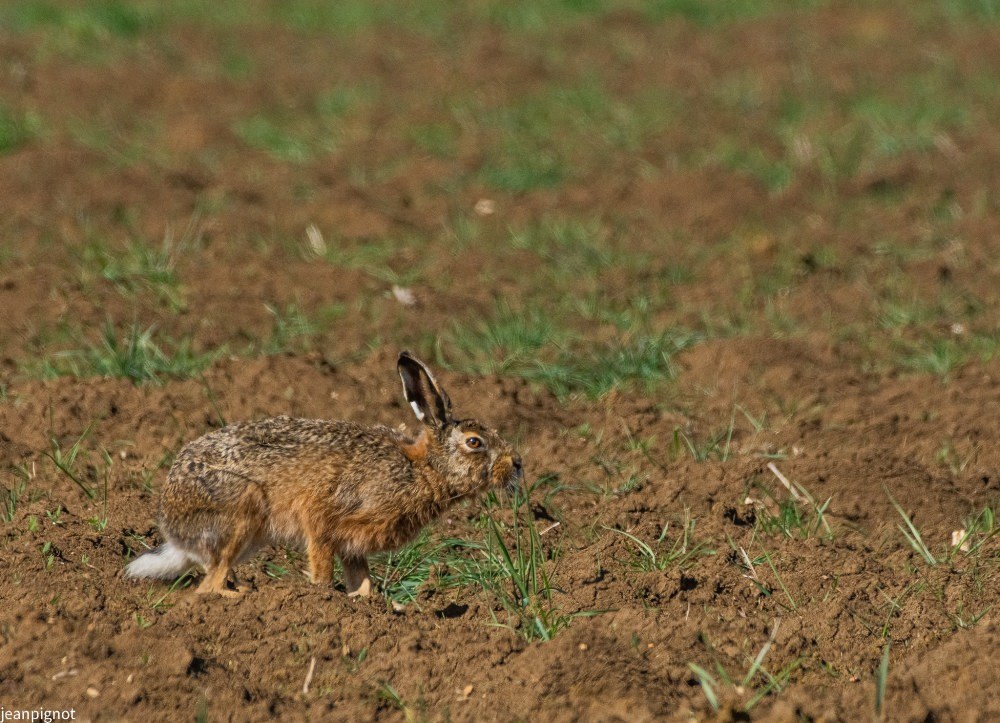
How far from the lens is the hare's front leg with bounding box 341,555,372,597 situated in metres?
5.30

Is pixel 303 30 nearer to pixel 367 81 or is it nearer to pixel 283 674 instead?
pixel 367 81

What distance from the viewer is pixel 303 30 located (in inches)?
565

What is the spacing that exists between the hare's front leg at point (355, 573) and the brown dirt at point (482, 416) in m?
0.24

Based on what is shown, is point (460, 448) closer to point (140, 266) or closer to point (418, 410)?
point (418, 410)

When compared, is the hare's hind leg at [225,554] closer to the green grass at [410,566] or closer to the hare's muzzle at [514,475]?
the green grass at [410,566]

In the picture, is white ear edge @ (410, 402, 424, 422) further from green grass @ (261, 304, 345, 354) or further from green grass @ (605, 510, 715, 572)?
green grass @ (261, 304, 345, 354)

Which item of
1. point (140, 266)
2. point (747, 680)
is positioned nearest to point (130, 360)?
point (140, 266)

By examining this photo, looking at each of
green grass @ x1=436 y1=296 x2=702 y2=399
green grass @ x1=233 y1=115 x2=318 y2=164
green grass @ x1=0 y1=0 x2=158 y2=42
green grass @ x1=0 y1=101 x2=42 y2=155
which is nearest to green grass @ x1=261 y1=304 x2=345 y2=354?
green grass @ x1=436 y1=296 x2=702 y2=399

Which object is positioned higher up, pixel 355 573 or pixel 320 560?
pixel 320 560

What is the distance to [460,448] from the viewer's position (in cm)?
550

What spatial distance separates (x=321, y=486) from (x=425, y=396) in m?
0.55

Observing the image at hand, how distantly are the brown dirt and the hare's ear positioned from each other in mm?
442

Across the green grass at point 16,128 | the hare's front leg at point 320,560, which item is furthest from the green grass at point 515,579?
the green grass at point 16,128

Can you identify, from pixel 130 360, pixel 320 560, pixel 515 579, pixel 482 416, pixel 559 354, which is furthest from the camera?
pixel 559 354
